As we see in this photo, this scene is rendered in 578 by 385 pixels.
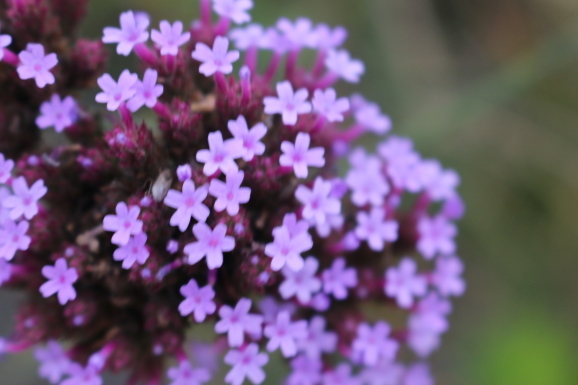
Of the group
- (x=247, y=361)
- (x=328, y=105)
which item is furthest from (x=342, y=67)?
(x=247, y=361)

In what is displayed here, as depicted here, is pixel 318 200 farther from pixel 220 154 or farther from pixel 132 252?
pixel 132 252

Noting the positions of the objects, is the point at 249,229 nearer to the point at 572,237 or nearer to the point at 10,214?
the point at 10,214

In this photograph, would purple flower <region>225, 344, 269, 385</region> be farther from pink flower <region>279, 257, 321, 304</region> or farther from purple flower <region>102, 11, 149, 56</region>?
purple flower <region>102, 11, 149, 56</region>

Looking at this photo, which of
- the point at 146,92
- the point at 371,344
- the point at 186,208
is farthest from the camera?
the point at 371,344

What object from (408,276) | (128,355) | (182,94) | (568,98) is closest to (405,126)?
(568,98)

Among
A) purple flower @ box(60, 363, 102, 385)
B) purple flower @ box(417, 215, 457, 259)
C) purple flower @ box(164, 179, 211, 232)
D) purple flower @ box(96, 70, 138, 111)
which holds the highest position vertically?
Result: purple flower @ box(417, 215, 457, 259)

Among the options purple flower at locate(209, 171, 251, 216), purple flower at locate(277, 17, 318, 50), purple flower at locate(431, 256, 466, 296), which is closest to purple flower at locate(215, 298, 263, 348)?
purple flower at locate(209, 171, 251, 216)
